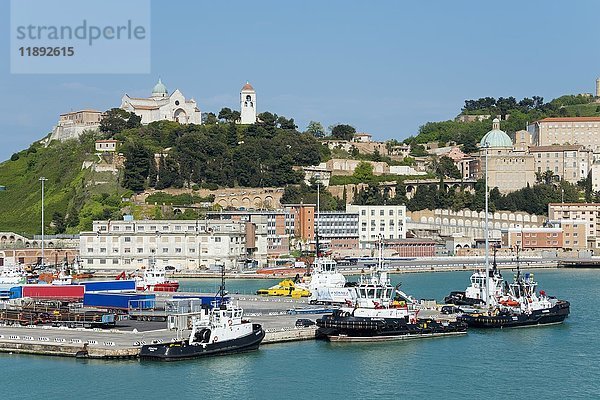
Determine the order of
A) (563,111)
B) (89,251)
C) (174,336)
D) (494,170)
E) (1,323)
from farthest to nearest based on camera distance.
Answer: (563,111) < (494,170) < (89,251) < (1,323) < (174,336)

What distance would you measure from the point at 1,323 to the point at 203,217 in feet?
138

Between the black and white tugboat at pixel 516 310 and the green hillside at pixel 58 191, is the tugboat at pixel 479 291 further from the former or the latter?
the green hillside at pixel 58 191

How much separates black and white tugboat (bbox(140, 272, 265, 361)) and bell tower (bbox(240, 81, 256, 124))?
70032mm

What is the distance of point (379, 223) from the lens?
82.9m

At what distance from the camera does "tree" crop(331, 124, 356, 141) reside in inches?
4326

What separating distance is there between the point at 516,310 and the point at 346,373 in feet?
39.0

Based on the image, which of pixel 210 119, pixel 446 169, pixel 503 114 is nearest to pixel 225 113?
pixel 210 119

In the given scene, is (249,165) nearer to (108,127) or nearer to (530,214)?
(108,127)

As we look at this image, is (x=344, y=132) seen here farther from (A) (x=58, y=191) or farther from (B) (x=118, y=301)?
(B) (x=118, y=301)

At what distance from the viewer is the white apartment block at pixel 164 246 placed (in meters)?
69.8

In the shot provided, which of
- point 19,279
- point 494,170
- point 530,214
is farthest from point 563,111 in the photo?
point 19,279

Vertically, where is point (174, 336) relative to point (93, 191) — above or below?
below

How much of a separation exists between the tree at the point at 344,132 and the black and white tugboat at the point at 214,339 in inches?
3083

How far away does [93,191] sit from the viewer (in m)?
85.6
